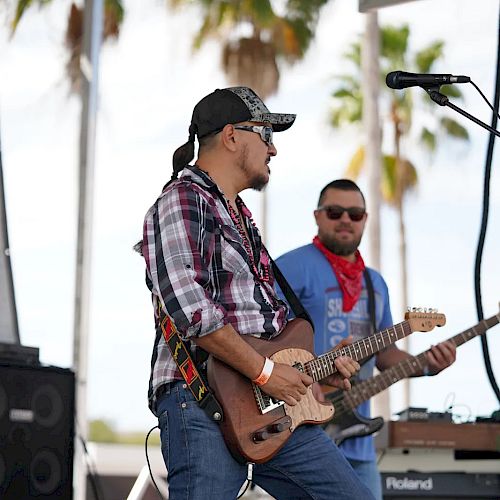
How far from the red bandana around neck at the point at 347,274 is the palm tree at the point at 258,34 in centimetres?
1754

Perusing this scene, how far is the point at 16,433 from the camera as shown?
4.46m

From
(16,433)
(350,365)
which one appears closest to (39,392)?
(16,433)

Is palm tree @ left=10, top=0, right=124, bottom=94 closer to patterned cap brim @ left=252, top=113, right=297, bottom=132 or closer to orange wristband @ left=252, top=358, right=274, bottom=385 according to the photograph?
patterned cap brim @ left=252, top=113, right=297, bottom=132

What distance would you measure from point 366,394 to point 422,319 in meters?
1.03

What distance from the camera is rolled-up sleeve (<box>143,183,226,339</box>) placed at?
126 inches

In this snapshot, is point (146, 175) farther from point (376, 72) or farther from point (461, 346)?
point (461, 346)

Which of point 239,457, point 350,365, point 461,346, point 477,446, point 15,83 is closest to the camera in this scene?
point 239,457

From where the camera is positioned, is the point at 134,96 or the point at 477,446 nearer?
the point at 477,446

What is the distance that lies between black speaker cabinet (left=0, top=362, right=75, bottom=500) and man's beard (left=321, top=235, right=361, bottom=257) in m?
1.43

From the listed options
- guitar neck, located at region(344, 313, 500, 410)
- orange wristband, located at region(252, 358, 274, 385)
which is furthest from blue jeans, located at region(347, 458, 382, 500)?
orange wristband, located at region(252, 358, 274, 385)

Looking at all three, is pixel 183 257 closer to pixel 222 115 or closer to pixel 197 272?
pixel 197 272

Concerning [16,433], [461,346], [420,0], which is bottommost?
[16,433]

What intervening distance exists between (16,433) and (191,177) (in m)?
1.56

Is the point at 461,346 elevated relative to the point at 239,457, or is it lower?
elevated
